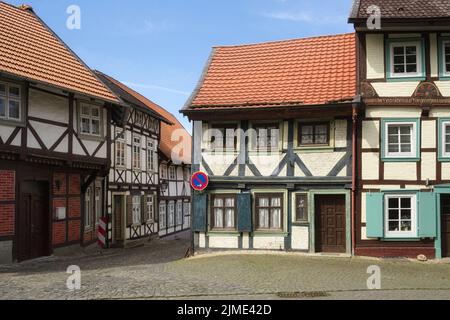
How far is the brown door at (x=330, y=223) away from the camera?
17.1 metres

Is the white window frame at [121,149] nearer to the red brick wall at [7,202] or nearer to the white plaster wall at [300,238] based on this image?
the red brick wall at [7,202]

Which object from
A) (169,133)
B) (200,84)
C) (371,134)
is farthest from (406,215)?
(169,133)

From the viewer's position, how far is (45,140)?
1692cm

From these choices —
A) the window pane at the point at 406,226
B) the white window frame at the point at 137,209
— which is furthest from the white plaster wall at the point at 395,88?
the white window frame at the point at 137,209

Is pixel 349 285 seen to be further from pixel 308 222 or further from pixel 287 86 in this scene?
pixel 287 86

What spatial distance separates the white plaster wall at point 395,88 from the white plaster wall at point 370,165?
1784mm

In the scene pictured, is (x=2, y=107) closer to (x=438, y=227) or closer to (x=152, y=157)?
(x=438, y=227)

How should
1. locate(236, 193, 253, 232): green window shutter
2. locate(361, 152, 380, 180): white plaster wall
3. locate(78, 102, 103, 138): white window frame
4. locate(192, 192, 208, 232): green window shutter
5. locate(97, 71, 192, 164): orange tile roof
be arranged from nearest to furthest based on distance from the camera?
locate(361, 152, 380, 180): white plaster wall, locate(236, 193, 253, 232): green window shutter, locate(192, 192, 208, 232): green window shutter, locate(78, 102, 103, 138): white window frame, locate(97, 71, 192, 164): orange tile roof

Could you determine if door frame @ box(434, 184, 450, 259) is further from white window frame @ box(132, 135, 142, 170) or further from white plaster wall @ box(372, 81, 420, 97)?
white window frame @ box(132, 135, 142, 170)

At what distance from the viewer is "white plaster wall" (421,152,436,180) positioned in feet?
53.3

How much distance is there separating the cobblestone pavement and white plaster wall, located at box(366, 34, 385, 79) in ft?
17.8

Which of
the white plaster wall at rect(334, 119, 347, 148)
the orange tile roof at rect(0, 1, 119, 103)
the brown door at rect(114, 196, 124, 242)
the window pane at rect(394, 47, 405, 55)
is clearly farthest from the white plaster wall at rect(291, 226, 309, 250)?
the brown door at rect(114, 196, 124, 242)

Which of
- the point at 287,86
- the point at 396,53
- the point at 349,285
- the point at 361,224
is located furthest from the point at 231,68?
the point at 349,285

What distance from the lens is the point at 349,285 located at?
1223 centimetres
